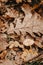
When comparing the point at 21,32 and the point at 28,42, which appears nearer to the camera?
the point at 28,42

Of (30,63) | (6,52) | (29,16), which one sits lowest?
(30,63)

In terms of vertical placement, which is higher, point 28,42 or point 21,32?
point 21,32

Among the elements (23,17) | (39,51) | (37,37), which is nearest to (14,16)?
(23,17)

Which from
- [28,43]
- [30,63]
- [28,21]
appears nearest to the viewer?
[30,63]

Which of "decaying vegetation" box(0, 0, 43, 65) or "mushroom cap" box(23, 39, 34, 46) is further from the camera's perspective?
"mushroom cap" box(23, 39, 34, 46)

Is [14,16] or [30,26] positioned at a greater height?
[14,16]

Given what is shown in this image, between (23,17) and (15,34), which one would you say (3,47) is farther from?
(23,17)

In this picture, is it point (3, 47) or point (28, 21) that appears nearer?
point (3, 47)

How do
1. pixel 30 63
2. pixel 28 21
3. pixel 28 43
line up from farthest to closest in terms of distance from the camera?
1. pixel 28 21
2. pixel 28 43
3. pixel 30 63

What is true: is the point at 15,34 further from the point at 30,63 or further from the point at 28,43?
the point at 30,63

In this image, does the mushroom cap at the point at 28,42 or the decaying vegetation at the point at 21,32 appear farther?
the mushroom cap at the point at 28,42
